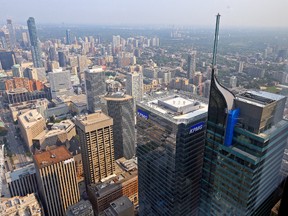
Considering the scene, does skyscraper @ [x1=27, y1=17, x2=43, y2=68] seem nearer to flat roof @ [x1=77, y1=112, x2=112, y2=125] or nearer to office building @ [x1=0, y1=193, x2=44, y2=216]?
flat roof @ [x1=77, y1=112, x2=112, y2=125]

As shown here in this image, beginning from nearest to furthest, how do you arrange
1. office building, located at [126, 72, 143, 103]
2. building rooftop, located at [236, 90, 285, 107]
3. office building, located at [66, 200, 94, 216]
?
building rooftop, located at [236, 90, 285, 107]
office building, located at [66, 200, 94, 216]
office building, located at [126, 72, 143, 103]

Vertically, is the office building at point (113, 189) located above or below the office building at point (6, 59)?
below

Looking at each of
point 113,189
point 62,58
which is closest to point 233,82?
point 113,189

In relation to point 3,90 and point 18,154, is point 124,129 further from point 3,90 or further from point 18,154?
point 3,90

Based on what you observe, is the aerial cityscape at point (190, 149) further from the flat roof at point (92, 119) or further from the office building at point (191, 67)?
the office building at point (191, 67)

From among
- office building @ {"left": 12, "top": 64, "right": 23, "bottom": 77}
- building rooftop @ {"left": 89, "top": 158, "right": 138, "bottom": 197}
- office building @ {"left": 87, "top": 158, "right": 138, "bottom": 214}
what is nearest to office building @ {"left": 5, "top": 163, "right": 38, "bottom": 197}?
office building @ {"left": 87, "top": 158, "right": 138, "bottom": 214}

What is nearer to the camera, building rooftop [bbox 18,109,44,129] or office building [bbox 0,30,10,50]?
building rooftop [bbox 18,109,44,129]

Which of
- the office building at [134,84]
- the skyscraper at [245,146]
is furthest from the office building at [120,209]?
the office building at [134,84]
